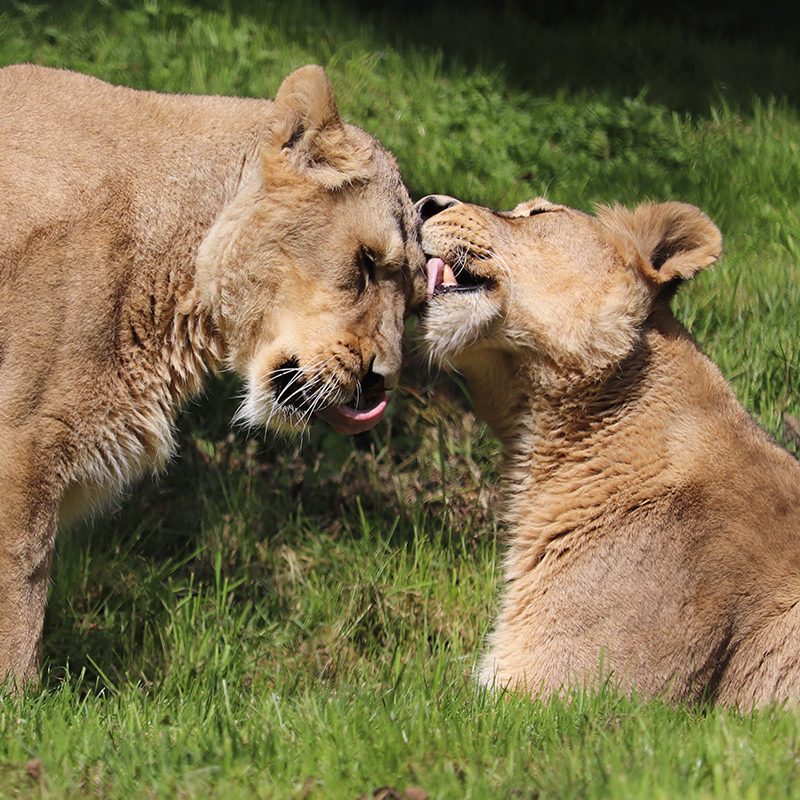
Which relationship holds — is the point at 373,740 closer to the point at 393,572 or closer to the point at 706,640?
the point at 706,640

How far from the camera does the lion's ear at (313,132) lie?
462 cm

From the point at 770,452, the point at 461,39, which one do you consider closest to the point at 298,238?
the point at 770,452

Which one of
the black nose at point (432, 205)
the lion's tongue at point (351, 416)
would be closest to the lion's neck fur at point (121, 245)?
the lion's tongue at point (351, 416)

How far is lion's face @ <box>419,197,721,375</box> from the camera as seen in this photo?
4.70 metres

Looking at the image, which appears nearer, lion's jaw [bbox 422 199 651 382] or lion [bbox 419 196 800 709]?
lion [bbox 419 196 800 709]

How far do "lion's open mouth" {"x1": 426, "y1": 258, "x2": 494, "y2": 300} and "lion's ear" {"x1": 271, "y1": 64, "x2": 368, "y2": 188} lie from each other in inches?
17.7

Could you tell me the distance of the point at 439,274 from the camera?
4.91 m

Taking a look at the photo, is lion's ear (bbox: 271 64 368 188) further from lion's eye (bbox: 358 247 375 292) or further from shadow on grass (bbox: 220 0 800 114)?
shadow on grass (bbox: 220 0 800 114)

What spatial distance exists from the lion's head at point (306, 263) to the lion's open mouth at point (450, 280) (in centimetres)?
16

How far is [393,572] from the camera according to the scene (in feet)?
20.4

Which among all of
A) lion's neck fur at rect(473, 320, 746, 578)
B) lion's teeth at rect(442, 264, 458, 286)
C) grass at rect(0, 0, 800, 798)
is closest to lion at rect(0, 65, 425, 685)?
lion's teeth at rect(442, 264, 458, 286)

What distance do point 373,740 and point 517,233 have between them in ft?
6.92

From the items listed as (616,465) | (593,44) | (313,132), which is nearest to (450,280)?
(313,132)

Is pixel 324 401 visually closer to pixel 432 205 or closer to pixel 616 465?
pixel 432 205
